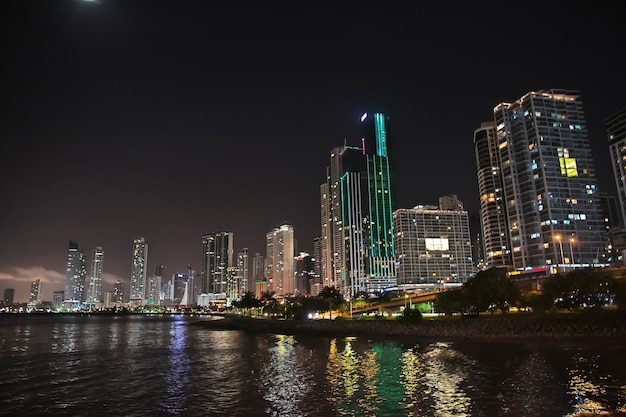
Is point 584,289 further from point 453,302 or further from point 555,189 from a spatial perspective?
point 555,189

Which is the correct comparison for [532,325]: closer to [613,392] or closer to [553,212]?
[613,392]

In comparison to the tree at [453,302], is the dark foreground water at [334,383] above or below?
below

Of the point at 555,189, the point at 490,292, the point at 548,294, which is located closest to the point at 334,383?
the point at 548,294

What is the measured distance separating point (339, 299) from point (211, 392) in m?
142

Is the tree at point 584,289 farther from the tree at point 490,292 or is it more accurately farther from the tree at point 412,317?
the tree at point 412,317

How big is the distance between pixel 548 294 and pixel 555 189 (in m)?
120

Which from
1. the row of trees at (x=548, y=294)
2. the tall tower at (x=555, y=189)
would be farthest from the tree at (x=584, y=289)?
the tall tower at (x=555, y=189)

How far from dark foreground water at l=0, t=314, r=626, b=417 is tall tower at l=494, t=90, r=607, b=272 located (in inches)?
5434

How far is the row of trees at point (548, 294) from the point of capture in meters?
79.6

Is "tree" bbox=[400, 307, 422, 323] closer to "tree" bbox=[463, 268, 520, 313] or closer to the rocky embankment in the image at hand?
the rocky embankment

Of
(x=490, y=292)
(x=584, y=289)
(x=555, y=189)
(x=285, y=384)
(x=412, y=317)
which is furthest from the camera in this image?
(x=555, y=189)

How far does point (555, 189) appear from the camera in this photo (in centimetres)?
18762

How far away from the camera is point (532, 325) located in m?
73.9

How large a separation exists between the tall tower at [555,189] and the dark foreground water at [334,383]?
5434 inches
